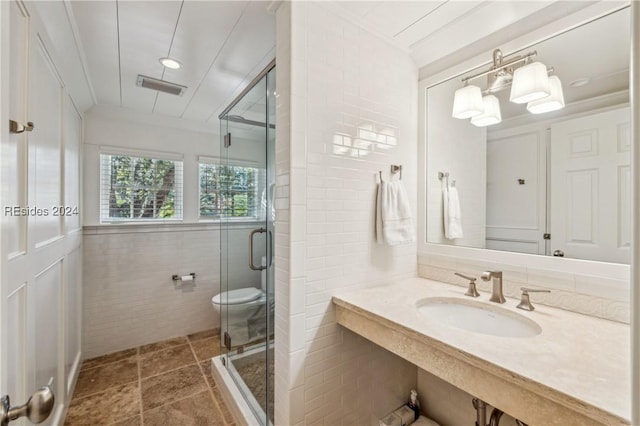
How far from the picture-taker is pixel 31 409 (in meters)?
0.60

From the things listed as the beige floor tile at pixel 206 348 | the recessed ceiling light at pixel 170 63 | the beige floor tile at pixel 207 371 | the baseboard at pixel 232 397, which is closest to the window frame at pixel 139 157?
the recessed ceiling light at pixel 170 63

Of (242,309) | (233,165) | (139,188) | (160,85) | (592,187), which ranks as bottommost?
(242,309)

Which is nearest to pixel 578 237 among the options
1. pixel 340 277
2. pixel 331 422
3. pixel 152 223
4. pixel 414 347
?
pixel 414 347

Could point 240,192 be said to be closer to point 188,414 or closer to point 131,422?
point 188,414

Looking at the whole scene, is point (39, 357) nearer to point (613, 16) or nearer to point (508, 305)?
point (508, 305)

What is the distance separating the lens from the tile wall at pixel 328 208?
1291mm

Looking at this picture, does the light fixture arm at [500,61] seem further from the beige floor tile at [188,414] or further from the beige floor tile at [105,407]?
the beige floor tile at [105,407]

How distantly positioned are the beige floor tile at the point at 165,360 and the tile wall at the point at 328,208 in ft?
4.90

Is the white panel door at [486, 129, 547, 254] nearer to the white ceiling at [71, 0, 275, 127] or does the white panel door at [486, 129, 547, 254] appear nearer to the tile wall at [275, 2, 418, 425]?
the tile wall at [275, 2, 418, 425]

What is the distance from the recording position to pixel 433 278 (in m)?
1.76

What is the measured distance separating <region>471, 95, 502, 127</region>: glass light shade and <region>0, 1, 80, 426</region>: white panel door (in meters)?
1.89

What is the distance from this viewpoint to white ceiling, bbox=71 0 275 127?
1.40 metres

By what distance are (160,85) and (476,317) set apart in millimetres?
2652

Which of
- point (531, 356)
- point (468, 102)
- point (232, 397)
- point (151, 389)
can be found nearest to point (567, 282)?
point (531, 356)
